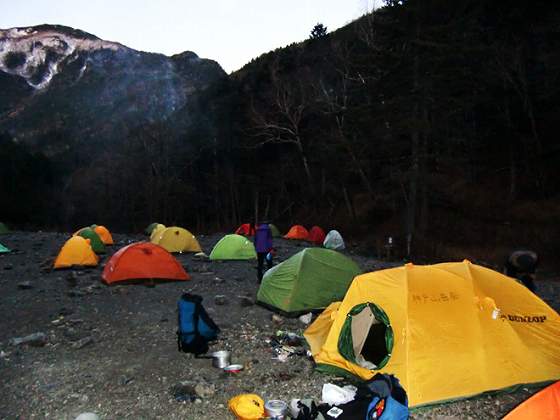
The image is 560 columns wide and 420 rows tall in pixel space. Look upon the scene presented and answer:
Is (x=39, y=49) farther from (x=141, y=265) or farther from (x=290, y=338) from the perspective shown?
(x=290, y=338)

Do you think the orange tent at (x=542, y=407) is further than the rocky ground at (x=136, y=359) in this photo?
No

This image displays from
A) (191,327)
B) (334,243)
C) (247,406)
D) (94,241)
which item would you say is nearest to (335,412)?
(247,406)

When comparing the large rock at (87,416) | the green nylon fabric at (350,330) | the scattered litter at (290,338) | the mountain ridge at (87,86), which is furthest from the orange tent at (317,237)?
the mountain ridge at (87,86)

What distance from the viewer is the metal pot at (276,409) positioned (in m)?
5.11

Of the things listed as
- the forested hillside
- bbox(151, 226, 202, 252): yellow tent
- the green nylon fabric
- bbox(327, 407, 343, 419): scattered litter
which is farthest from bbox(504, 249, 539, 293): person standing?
bbox(151, 226, 202, 252): yellow tent

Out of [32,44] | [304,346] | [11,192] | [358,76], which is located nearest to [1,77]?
[32,44]

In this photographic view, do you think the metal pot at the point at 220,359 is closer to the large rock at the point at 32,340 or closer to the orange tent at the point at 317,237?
the large rock at the point at 32,340

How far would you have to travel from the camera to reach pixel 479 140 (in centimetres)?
2891

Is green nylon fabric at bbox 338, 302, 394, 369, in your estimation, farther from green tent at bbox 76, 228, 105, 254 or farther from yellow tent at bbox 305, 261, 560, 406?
green tent at bbox 76, 228, 105, 254

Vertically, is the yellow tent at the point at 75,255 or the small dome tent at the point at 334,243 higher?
the yellow tent at the point at 75,255

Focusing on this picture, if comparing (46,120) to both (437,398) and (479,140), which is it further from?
(437,398)

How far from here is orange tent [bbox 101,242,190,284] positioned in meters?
12.5

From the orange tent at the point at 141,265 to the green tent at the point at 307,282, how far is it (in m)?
3.90

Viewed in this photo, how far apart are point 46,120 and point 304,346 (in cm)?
8930
